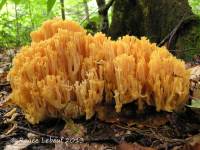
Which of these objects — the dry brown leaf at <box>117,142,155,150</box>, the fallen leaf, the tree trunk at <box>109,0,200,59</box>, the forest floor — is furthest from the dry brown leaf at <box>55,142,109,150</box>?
the tree trunk at <box>109,0,200,59</box>

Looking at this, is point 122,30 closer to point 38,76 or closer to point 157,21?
point 157,21

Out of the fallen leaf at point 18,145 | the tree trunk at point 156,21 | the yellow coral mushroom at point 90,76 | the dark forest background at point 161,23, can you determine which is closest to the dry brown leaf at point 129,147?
the yellow coral mushroom at point 90,76

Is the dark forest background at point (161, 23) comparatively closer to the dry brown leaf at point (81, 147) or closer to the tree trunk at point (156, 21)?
the tree trunk at point (156, 21)

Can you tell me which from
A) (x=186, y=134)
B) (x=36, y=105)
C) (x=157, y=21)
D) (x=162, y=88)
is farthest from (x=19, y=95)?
(x=157, y=21)

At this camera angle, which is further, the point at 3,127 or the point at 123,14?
the point at 123,14

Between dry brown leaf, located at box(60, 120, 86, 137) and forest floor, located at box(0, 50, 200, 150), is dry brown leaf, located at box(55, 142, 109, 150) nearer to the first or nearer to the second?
forest floor, located at box(0, 50, 200, 150)

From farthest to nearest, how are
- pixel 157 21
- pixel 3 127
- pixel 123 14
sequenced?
pixel 123 14 < pixel 157 21 < pixel 3 127

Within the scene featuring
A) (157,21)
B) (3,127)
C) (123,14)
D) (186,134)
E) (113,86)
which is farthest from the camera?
(123,14)

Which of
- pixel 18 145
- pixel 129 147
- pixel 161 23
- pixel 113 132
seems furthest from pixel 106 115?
pixel 161 23
